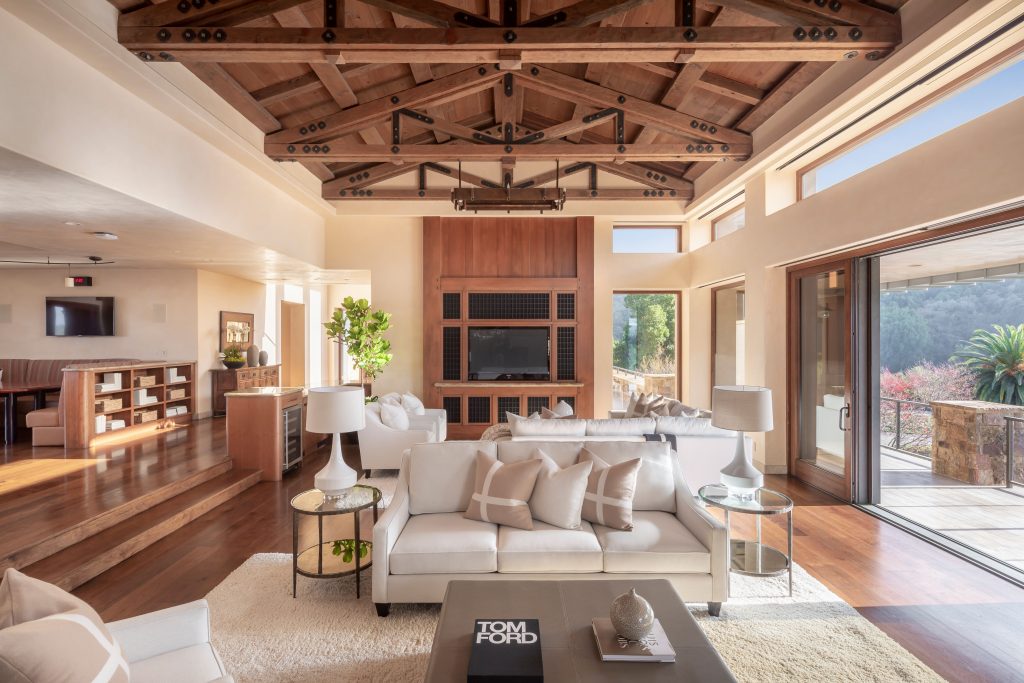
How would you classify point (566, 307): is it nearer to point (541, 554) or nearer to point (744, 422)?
point (744, 422)

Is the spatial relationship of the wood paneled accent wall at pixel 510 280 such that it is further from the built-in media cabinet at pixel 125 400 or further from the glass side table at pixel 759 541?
the glass side table at pixel 759 541

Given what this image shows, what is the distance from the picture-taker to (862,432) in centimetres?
446

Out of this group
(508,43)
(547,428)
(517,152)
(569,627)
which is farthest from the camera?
(517,152)

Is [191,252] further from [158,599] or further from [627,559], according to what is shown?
[627,559]

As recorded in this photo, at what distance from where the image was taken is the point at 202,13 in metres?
3.38

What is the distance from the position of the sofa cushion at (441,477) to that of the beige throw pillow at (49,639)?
5.83ft

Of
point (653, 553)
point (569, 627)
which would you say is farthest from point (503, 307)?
point (569, 627)

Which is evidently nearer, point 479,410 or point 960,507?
point 960,507

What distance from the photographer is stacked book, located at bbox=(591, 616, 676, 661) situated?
1.76 metres

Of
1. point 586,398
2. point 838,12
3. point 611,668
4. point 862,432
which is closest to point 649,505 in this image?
point 611,668

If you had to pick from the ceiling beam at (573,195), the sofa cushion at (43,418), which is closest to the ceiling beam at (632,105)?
the ceiling beam at (573,195)

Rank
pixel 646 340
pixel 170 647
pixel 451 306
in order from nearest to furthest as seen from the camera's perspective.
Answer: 1. pixel 170 647
2. pixel 451 306
3. pixel 646 340

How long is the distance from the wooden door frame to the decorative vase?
3713mm

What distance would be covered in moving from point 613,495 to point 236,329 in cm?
802
